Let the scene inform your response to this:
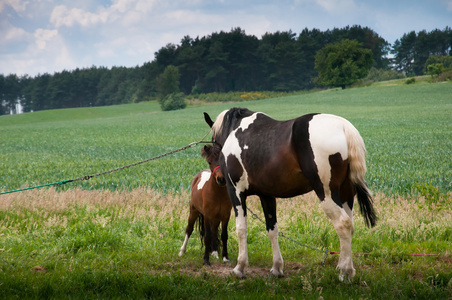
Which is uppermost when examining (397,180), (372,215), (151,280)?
(372,215)

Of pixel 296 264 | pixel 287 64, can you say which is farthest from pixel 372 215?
pixel 287 64

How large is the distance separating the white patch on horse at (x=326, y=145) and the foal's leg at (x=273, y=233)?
3.32ft

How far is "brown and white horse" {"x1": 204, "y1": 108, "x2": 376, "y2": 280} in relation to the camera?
430 cm

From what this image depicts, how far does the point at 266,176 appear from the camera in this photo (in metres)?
4.61

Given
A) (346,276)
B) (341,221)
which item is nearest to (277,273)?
(346,276)

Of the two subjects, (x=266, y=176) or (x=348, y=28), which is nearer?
(x=266, y=176)

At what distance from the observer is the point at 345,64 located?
268 feet

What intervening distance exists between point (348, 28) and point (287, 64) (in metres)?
30.5

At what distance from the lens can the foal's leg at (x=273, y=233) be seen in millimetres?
5016

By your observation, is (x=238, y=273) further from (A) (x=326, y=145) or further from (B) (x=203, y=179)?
(A) (x=326, y=145)

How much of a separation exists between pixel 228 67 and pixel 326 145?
346ft

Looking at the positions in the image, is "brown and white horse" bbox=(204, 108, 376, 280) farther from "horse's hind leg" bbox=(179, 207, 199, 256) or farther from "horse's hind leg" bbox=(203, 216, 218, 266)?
"horse's hind leg" bbox=(179, 207, 199, 256)

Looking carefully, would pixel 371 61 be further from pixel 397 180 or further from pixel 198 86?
pixel 397 180

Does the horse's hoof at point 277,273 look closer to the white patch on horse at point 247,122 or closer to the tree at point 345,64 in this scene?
the white patch on horse at point 247,122
